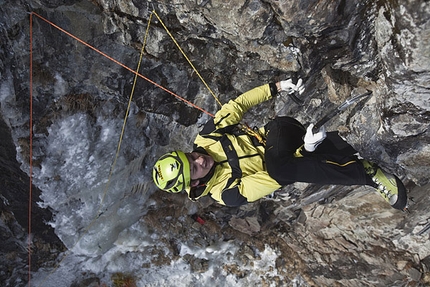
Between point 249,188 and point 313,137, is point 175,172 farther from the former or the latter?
point 313,137

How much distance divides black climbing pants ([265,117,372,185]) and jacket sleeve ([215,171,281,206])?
0.57 ft

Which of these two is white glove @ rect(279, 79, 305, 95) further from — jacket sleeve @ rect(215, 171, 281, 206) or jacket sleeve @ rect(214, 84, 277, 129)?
jacket sleeve @ rect(215, 171, 281, 206)

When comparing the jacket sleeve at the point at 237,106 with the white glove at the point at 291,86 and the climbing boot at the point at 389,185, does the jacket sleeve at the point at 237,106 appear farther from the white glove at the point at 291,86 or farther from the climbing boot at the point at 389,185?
the climbing boot at the point at 389,185

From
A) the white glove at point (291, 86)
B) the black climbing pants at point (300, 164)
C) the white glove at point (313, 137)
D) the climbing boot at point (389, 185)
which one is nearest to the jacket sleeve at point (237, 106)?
the white glove at point (291, 86)

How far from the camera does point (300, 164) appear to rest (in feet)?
15.2

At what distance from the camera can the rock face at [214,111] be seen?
4.56 m

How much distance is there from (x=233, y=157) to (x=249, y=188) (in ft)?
1.76

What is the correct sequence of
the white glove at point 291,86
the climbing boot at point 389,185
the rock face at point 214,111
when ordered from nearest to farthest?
the rock face at point 214,111, the climbing boot at point 389,185, the white glove at point 291,86

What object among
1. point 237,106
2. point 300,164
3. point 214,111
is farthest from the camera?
point 214,111

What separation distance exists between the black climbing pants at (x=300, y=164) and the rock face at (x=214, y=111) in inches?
33.9

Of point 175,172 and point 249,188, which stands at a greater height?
point 175,172

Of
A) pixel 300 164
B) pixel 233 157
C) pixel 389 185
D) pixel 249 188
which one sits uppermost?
pixel 233 157

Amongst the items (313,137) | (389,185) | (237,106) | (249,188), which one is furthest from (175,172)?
(389,185)

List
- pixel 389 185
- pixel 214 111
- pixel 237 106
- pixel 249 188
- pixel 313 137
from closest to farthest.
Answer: pixel 313 137
pixel 249 188
pixel 389 185
pixel 237 106
pixel 214 111
